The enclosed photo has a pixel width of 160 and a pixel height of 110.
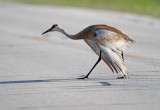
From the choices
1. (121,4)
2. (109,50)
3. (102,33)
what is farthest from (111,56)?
(121,4)

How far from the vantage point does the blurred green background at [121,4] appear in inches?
1145

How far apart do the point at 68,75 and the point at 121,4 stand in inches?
890

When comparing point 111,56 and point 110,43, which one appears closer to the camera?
point 111,56

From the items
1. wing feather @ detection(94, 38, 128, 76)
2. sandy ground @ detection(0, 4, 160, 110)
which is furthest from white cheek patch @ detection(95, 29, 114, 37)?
sandy ground @ detection(0, 4, 160, 110)

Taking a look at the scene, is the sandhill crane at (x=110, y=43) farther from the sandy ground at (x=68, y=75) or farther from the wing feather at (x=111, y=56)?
the sandy ground at (x=68, y=75)

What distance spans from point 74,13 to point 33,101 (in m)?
19.9

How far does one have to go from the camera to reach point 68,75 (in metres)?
11.3

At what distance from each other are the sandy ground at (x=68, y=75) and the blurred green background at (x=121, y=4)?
272 inches

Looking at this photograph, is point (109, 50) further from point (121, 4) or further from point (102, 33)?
point (121, 4)

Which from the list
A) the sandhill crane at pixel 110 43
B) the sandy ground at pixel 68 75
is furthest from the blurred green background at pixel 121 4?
the sandhill crane at pixel 110 43

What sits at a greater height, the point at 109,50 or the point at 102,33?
the point at 102,33

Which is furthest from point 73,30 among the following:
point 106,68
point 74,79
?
point 74,79

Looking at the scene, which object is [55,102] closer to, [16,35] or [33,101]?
[33,101]

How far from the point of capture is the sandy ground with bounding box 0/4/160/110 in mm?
8773
